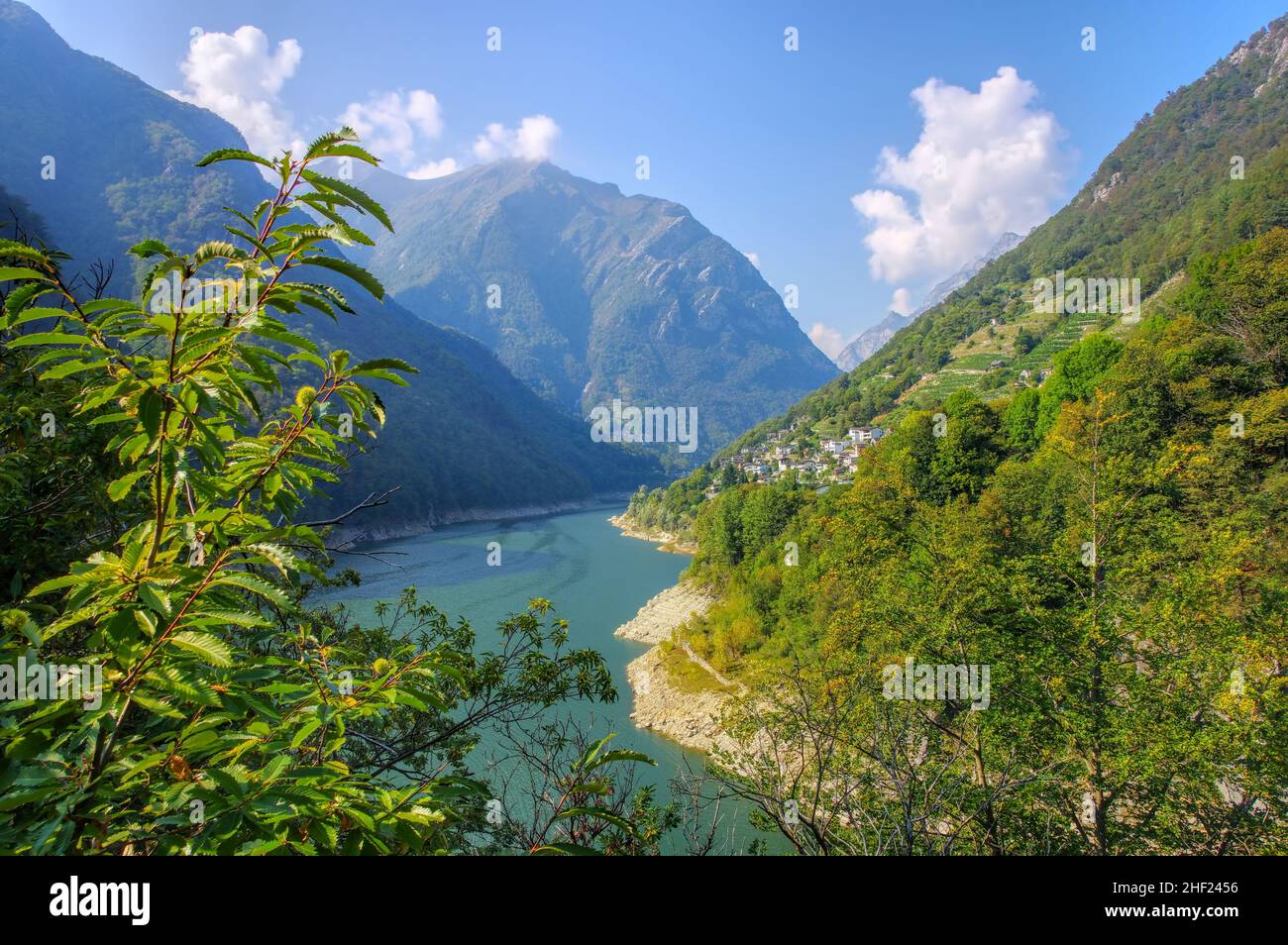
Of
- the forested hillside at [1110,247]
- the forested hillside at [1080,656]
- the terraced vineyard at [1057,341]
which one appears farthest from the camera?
the terraced vineyard at [1057,341]

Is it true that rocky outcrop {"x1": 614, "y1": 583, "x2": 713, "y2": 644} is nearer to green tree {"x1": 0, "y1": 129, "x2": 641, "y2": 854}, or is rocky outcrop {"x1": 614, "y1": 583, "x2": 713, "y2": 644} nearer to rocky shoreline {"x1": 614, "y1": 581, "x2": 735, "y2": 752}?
rocky shoreline {"x1": 614, "y1": 581, "x2": 735, "y2": 752}

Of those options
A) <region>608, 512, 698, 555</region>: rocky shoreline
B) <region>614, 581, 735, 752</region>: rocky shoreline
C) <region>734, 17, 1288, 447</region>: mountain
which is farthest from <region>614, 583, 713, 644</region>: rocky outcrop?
<region>734, 17, 1288, 447</region>: mountain

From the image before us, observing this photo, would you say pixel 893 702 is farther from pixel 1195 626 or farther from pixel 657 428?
pixel 657 428

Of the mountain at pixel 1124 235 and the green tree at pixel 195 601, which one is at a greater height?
the mountain at pixel 1124 235

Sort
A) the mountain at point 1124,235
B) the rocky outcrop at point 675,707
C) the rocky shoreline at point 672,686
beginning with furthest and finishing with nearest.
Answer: the mountain at point 1124,235 → the rocky shoreline at point 672,686 → the rocky outcrop at point 675,707

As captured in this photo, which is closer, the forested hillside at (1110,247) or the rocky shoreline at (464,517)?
the rocky shoreline at (464,517)

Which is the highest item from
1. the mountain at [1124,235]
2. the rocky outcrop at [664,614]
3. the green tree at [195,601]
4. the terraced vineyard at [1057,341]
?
the mountain at [1124,235]

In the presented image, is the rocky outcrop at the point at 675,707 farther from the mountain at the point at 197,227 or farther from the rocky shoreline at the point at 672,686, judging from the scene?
the mountain at the point at 197,227

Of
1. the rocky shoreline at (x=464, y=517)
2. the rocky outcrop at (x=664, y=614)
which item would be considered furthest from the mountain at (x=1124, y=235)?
the rocky outcrop at (x=664, y=614)
